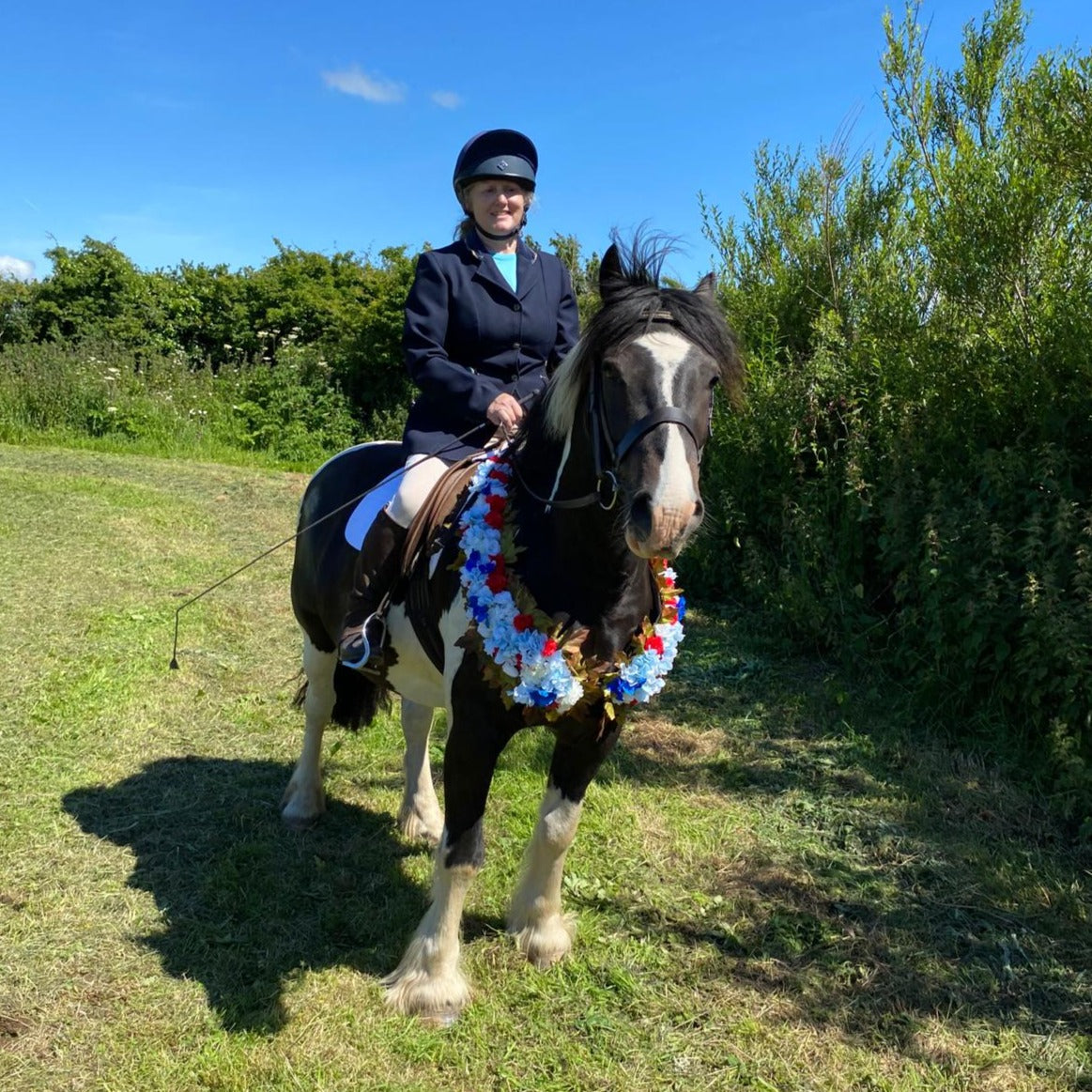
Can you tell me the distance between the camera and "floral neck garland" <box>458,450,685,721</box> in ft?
8.70

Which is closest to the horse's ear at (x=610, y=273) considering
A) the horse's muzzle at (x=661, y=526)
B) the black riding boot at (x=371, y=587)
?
the horse's muzzle at (x=661, y=526)

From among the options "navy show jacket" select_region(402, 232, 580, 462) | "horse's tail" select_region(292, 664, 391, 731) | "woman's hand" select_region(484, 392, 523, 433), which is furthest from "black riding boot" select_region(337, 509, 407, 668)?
"horse's tail" select_region(292, 664, 391, 731)

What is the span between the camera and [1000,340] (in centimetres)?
514

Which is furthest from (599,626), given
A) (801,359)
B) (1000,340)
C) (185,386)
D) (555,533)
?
(185,386)

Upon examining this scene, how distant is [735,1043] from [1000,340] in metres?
4.25

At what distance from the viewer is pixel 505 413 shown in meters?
3.09

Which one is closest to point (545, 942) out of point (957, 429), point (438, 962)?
point (438, 962)

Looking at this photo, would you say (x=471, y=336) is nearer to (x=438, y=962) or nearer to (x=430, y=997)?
(x=438, y=962)

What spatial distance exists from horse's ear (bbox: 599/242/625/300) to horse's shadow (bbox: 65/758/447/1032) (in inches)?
104

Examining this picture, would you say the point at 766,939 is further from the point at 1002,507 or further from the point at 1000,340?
the point at 1000,340

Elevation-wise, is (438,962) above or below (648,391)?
below

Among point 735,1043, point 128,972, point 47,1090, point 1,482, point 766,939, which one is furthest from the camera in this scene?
point 1,482

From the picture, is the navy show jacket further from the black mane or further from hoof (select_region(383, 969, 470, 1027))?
hoof (select_region(383, 969, 470, 1027))

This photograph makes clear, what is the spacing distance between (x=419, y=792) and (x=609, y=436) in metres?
2.55
